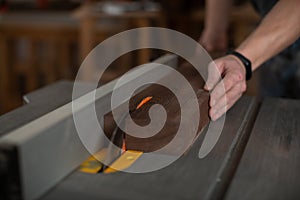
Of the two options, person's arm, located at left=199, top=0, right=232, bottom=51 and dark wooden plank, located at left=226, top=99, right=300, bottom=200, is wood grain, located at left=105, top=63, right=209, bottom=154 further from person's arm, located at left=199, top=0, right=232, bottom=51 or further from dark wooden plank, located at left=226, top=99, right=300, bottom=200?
person's arm, located at left=199, top=0, right=232, bottom=51

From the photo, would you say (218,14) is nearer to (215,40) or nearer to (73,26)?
(215,40)

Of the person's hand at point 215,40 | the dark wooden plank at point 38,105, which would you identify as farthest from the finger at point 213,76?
the person's hand at point 215,40

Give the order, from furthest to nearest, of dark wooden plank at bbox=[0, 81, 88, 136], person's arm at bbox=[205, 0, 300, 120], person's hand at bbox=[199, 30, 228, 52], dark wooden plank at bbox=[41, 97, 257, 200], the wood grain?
1. person's hand at bbox=[199, 30, 228, 52]
2. person's arm at bbox=[205, 0, 300, 120]
3. dark wooden plank at bbox=[0, 81, 88, 136]
4. the wood grain
5. dark wooden plank at bbox=[41, 97, 257, 200]

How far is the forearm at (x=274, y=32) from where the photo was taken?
1079mm

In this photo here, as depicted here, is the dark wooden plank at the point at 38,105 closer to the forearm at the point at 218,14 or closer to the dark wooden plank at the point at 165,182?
the dark wooden plank at the point at 165,182

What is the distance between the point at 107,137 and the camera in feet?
2.68

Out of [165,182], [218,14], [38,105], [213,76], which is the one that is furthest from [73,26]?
[165,182]

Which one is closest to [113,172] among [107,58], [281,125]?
[281,125]

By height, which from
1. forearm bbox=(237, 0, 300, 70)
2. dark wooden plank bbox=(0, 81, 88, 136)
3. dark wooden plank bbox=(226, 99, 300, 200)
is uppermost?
forearm bbox=(237, 0, 300, 70)

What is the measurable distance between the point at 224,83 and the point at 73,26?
8.38 ft

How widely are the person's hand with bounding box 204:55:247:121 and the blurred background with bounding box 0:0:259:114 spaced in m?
1.85

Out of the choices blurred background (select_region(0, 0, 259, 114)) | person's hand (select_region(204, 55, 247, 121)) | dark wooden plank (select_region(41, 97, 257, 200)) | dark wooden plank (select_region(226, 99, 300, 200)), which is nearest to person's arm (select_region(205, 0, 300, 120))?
person's hand (select_region(204, 55, 247, 121))

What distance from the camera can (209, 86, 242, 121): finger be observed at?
93 centimetres

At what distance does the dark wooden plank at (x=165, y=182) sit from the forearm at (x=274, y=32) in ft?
1.16
